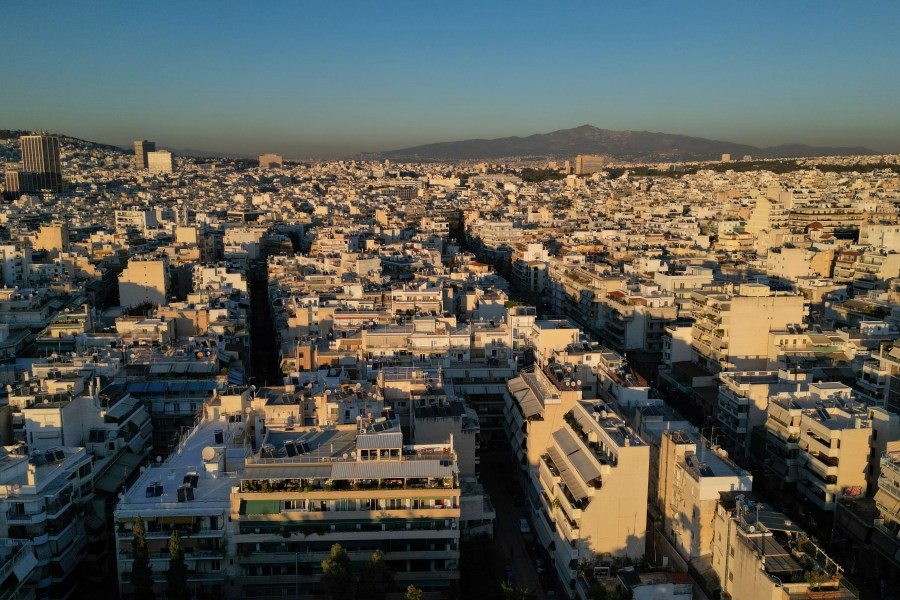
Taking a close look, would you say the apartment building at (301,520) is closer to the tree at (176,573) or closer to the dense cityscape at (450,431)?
the dense cityscape at (450,431)

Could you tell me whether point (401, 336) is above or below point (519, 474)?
above

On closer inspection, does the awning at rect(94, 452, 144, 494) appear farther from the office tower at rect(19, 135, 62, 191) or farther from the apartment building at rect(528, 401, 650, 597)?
the office tower at rect(19, 135, 62, 191)

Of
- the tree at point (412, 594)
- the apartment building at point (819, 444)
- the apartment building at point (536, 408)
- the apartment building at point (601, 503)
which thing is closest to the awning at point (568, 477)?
the apartment building at point (601, 503)

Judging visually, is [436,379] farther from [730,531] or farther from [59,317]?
[59,317]

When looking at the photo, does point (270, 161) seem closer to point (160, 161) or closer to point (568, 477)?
point (160, 161)

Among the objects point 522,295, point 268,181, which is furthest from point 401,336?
point 268,181
